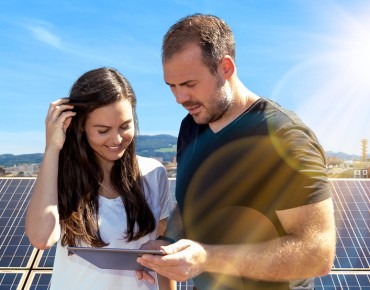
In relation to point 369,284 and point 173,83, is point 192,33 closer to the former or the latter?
point 173,83

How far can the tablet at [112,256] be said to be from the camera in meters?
3.14

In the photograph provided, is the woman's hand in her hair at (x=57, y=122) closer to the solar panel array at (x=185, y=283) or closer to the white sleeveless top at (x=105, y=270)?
the white sleeveless top at (x=105, y=270)

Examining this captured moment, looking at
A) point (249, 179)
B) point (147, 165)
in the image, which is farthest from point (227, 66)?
point (147, 165)

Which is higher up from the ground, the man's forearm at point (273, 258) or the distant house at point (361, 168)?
the distant house at point (361, 168)

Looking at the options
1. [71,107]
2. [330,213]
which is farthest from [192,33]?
[330,213]

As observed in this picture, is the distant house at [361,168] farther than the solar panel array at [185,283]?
Yes

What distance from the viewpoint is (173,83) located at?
3732 mm

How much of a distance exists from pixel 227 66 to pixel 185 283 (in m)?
9.21

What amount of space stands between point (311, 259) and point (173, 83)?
1.37 metres

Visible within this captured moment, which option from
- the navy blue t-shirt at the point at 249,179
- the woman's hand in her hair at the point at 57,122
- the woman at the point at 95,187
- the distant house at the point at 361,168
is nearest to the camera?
the navy blue t-shirt at the point at 249,179

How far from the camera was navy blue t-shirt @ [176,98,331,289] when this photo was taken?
3.27 metres

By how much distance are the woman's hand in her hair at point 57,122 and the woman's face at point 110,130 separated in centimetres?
15

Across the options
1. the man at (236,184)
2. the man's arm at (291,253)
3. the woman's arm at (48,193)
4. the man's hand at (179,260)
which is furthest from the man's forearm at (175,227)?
the man's hand at (179,260)

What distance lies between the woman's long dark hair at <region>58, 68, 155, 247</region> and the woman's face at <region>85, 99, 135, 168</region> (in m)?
0.05
